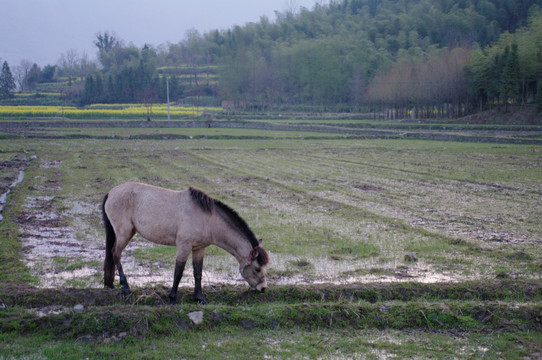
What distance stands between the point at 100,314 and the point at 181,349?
4.53 feet

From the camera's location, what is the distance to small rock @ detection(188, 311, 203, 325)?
21.4 ft

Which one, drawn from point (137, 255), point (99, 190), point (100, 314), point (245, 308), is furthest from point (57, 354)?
point (99, 190)

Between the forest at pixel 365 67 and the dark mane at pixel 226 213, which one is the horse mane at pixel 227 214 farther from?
the forest at pixel 365 67

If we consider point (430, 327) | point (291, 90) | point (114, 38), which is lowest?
point (430, 327)

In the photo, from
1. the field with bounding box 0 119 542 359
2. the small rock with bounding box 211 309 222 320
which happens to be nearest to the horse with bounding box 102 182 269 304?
the field with bounding box 0 119 542 359

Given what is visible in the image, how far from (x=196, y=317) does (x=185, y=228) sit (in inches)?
56.6

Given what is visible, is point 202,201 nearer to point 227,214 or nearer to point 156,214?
point 227,214

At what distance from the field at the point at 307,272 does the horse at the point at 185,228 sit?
48 centimetres

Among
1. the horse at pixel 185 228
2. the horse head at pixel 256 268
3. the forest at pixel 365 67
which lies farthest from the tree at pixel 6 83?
the horse head at pixel 256 268

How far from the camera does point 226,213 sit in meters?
7.57

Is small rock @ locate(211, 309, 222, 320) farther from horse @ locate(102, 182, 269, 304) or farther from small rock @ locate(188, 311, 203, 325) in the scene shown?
horse @ locate(102, 182, 269, 304)

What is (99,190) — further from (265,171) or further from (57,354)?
(57,354)

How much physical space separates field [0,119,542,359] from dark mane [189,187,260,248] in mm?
1028

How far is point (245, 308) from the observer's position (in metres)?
6.91
